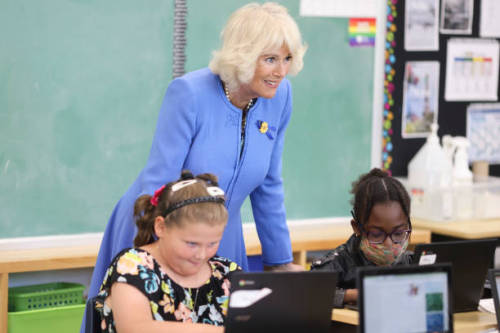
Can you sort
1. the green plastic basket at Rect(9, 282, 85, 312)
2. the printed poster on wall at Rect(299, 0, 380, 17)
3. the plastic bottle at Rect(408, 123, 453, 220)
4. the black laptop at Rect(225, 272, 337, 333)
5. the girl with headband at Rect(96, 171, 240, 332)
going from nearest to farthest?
the black laptop at Rect(225, 272, 337, 333)
the girl with headband at Rect(96, 171, 240, 332)
the green plastic basket at Rect(9, 282, 85, 312)
the printed poster on wall at Rect(299, 0, 380, 17)
the plastic bottle at Rect(408, 123, 453, 220)

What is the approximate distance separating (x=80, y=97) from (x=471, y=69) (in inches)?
87.8

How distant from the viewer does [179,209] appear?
6.37ft

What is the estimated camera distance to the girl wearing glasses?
2.32 metres

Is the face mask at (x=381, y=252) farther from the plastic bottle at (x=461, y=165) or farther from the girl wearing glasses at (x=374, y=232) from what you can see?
the plastic bottle at (x=461, y=165)

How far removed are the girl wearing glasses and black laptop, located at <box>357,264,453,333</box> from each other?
533mm

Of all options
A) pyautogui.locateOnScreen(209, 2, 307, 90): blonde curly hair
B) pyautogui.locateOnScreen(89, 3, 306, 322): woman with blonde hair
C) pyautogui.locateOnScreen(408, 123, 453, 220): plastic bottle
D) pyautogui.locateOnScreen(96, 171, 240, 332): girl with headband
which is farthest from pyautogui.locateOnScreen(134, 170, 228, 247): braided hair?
pyautogui.locateOnScreen(408, 123, 453, 220): plastic bottle

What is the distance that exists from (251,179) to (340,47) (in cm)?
179

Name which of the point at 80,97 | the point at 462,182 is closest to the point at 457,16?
the point at 462,182

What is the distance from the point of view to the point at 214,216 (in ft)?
6.34

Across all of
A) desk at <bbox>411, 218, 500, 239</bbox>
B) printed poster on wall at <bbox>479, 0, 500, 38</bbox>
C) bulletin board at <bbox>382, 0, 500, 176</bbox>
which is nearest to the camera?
desk at <bbox>411, 218, 500, 239</bbox>

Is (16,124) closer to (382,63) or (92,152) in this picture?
(92,152)

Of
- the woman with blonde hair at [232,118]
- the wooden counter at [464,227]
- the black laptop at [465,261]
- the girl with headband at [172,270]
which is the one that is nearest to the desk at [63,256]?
the wooden counter at [464,227]

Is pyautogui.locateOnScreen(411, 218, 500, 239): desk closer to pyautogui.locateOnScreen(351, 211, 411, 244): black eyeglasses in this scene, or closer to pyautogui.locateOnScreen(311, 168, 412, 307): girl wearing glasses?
pyautogui.locateOnScreen(311, 168, 412, 307): girl wearing glasses

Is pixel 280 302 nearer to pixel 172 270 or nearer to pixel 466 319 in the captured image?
pixel 172 270
